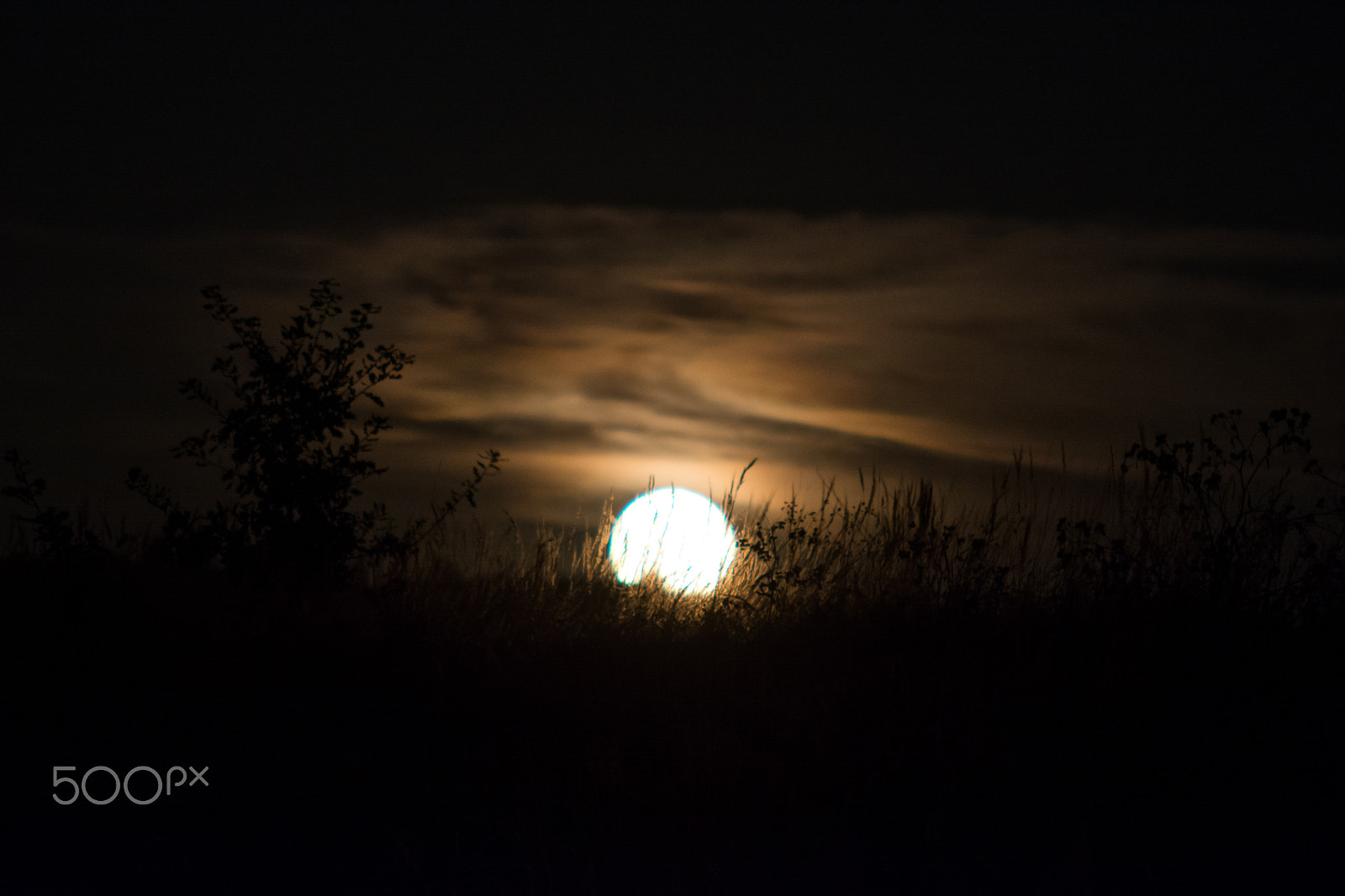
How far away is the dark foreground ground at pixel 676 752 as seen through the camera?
3424mm

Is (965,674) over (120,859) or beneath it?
over

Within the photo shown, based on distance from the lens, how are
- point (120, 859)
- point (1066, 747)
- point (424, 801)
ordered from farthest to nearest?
point (1066, 747) → point (424, 801) → point (120, 859)

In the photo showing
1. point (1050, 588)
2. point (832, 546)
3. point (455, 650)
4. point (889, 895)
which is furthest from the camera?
point (832, 546)

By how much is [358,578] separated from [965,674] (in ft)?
11.8

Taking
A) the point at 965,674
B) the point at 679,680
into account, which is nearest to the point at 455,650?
the point at 679,680

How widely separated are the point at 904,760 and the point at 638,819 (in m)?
1.05

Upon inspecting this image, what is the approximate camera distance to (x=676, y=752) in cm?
405

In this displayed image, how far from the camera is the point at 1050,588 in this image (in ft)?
18.7

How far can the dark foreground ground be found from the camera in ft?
11.2

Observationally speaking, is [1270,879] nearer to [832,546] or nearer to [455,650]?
[832,546]

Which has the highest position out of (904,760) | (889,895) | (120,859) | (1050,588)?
(1050,588)

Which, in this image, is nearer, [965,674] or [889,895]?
[889,895]

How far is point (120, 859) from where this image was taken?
350 cm

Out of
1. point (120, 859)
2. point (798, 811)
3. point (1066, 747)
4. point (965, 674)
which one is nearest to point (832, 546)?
point (965, 674)
